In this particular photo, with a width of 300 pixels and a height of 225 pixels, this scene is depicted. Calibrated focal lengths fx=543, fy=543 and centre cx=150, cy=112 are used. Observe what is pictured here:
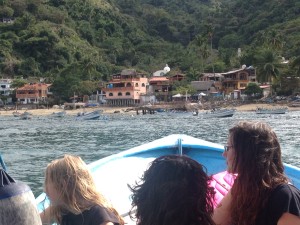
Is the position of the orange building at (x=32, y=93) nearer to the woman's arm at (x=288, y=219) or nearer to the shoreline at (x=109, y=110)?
the shoreline at (x=109, y=110)

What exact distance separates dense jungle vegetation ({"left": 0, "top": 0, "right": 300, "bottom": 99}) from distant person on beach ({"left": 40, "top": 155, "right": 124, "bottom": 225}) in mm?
80728

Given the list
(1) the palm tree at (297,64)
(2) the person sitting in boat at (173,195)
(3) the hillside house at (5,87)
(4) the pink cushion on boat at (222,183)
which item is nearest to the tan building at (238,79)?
(1) the palm tree at (297,64)

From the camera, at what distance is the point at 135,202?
273 cm

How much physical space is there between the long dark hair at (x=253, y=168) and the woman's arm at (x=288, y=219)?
0.46ft

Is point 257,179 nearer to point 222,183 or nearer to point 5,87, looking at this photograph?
point 222,183


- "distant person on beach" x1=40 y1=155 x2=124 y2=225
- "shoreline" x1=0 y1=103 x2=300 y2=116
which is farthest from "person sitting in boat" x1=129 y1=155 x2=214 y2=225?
"shoreline" x1=0 y1=103 x2=300 y2=116

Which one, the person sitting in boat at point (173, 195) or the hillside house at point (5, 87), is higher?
the hillside house at point (5, 87)

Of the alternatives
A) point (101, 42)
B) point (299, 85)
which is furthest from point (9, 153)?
point (101, 42)

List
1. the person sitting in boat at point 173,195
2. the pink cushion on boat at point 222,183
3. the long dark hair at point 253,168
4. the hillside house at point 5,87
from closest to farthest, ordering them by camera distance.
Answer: the person sitting in boat at point 173,195 → the long dark hair at point 253,168 → the pink cushion on boat at point 222,183 → the hillside house at point 5,87

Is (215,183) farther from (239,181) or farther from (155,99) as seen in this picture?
(155,99)

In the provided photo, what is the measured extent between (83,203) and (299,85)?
8162 centimetres

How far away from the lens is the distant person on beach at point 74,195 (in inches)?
131

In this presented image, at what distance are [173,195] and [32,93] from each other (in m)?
98.0

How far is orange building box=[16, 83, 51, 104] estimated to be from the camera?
9719 centimetres
